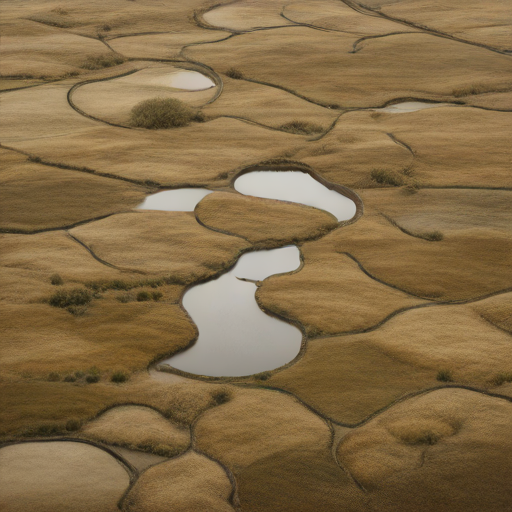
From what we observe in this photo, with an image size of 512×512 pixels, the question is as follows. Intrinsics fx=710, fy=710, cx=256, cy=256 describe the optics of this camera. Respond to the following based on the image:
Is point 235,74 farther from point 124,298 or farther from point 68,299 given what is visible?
point 68,299

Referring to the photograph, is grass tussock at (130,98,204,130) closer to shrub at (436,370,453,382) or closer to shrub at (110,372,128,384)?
shrub at (110,372,128,384)

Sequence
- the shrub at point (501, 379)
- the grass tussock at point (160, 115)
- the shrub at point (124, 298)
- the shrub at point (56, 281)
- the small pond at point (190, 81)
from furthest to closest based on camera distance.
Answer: the small pond at point (190, 81)
the grass tussock at point (160, 115)
the shrub at point (56, 281)
the shrub at point (124, 298)
the shrub at point (501, 379)

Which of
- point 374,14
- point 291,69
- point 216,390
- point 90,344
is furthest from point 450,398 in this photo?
point 374,14

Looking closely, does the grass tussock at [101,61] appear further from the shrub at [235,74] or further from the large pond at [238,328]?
the large pond at [238,328]

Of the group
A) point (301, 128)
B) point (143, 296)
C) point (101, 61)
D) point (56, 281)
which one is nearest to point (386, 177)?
point (301, 128)

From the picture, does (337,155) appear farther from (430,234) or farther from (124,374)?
(124,374)

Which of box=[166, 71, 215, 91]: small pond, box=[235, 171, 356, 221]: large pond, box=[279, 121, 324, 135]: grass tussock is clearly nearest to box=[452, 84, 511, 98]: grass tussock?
box=[279, 121, 324, 135]: grass tussock

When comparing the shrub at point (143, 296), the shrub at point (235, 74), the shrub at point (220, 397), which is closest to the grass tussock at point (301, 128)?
the shrub at point (235, 74)

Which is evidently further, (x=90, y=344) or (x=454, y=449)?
(x=90, y=344)
